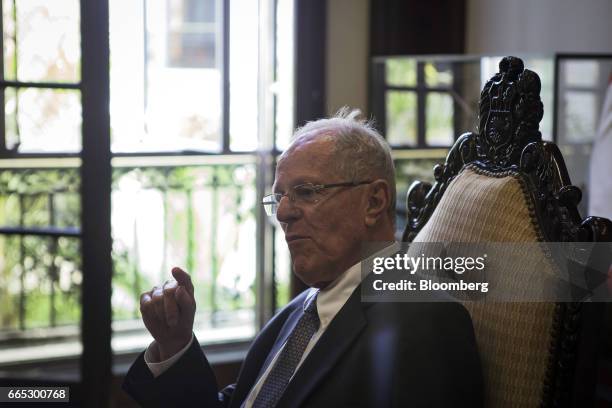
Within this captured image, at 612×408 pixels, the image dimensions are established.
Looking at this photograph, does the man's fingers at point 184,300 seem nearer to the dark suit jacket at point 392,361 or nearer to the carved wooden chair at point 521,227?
the dark suit jacket at point 392,361

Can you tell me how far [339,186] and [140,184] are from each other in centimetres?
333

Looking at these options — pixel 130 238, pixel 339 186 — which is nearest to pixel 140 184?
pixel 130 238

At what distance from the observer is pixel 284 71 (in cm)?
390

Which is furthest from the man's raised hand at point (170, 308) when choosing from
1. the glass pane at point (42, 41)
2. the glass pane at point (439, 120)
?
the glass pane at point (439, 120)

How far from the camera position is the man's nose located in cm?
150

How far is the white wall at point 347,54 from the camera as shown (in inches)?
160

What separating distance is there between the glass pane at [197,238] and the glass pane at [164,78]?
0.79ft

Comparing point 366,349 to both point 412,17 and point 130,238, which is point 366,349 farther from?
point 130,238

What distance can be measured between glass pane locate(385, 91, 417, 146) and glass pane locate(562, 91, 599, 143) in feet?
2.77

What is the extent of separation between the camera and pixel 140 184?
468 cm

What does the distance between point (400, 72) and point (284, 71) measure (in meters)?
0.51

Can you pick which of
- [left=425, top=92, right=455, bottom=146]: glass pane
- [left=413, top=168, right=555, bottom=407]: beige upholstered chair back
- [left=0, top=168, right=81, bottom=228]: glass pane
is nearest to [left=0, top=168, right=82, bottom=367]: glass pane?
[left=0, top=168, right=81, bottom=228]: glass pane

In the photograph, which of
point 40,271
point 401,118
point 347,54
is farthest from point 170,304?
point 347,54

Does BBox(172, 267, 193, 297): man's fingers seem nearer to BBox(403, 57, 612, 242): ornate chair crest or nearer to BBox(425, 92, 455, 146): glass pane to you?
BBox(403, 57, 612, 242): ornate chair crest
